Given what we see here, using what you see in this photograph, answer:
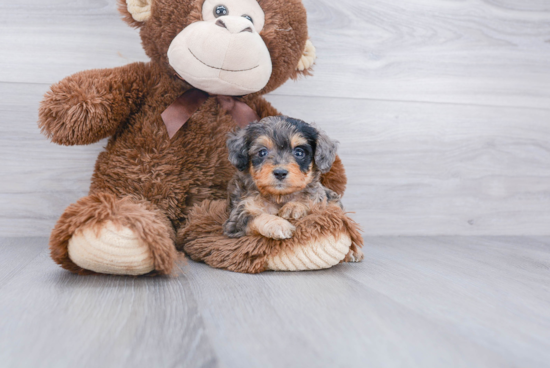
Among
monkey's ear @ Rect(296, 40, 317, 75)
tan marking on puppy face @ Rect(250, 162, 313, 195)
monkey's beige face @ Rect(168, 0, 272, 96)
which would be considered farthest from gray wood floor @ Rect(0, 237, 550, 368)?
monkey's ear @ Rect(296, 40, 317, 75)

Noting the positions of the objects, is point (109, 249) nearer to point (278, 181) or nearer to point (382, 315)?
point (278, 181)

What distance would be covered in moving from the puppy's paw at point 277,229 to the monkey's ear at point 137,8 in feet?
2.29

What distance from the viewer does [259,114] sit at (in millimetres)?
1417

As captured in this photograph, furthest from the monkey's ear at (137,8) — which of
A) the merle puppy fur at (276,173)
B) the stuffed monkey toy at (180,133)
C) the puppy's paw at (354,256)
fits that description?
the puppy's paw at (354,256)

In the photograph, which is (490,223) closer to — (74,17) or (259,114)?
(259,114)

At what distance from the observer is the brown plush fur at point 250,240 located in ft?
3.63

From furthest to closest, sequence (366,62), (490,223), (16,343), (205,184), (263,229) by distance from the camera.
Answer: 1. (490,223)
2. (366,62)
3. (205,184)
4. (263,229)
5. (16,343)

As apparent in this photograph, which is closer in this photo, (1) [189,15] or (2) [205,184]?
(1) [189,15]

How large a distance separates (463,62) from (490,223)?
0.72 meters

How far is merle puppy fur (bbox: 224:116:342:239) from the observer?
1.10 meters

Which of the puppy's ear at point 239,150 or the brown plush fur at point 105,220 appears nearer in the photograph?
the brown plush fur at point 105,220

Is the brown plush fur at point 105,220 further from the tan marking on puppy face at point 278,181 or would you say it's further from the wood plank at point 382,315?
the tan marking on puppy face at point 278,181

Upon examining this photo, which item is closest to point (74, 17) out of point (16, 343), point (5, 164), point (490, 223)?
point (5, 164)

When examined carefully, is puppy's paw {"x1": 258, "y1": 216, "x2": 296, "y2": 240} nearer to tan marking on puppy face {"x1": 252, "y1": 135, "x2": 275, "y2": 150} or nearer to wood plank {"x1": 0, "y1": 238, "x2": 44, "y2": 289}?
tan marking on puppy face {"x1": 252, "y1": 135, "x2": 275, "y2": 150}
